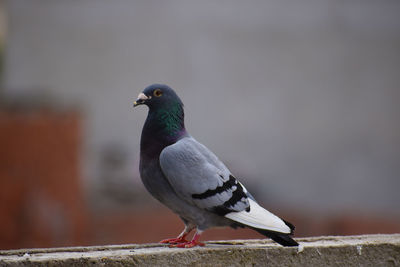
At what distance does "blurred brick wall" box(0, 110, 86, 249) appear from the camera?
6809mm

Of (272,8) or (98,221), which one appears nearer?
(98,221)

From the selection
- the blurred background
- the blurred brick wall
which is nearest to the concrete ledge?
the blurred brick wall

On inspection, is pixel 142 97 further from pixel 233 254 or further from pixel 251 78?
pixel 251 78

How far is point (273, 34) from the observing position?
33.1 ft

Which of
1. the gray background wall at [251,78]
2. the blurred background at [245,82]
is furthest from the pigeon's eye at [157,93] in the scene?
the gray background wall at [251,78]

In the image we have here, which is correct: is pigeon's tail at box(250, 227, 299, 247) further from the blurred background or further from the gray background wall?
the gray background wall

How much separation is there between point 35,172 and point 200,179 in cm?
386

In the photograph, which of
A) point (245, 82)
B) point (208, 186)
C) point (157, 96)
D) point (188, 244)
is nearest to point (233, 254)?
point (188, 244)

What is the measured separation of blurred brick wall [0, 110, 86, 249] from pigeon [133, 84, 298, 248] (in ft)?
11.7

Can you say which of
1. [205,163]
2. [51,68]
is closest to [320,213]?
[51,68]

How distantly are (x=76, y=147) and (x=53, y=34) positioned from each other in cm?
335

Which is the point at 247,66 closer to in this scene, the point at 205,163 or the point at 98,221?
the point at 98,221

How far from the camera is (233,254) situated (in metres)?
3.39

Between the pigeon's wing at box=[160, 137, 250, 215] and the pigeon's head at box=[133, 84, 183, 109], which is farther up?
the pigeon's head at box=[133, 84, 183, 109]
